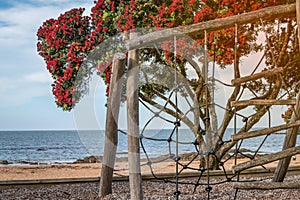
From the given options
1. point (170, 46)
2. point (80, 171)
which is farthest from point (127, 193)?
point (80, 171)

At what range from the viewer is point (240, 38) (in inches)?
232

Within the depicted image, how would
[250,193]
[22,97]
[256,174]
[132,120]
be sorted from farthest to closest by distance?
[22,97], [256,174], [250,193], [132,120]

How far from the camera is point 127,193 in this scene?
4496 millimetres

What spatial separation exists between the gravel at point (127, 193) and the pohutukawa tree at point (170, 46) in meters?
1.28

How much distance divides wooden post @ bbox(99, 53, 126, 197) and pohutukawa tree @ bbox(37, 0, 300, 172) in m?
1.96

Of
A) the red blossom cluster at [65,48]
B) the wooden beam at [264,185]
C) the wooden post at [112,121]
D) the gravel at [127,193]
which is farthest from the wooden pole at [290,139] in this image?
the red blossom cluster at [65,48]

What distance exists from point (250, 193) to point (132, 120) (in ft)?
5.14

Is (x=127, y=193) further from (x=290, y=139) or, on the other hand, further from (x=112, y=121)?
(x=290, y=139)

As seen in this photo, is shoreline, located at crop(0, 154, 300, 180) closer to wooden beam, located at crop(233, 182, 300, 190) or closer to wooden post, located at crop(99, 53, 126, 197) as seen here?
wooden post, located at crop(99, 53, 126, 197)

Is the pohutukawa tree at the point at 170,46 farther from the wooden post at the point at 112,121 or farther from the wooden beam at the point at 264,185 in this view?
the wooden beam at the point at 264,185

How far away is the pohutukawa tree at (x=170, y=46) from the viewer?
6.07m

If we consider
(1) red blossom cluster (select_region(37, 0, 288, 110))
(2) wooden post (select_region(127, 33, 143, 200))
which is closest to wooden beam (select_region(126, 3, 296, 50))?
(2) wooden post (select_region(127, 33, 143, 200))

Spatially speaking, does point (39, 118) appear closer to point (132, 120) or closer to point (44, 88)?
point (44, 88)

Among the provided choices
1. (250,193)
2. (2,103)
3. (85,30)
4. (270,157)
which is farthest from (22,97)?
(270,157)
